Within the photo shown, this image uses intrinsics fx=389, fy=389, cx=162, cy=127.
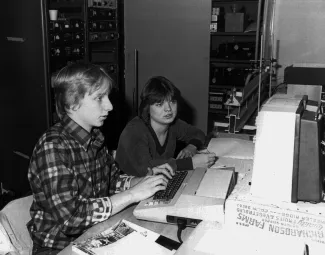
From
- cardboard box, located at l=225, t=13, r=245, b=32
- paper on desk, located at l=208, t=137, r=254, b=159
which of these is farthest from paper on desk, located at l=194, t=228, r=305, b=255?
cardboard box, located at l=225, t=13, r=245, b=32

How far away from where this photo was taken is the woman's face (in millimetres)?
2061

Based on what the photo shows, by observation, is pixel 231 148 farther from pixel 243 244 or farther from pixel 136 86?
pixel 136 86

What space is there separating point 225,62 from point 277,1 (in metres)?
0.81

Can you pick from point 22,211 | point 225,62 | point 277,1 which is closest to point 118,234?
point 22,211

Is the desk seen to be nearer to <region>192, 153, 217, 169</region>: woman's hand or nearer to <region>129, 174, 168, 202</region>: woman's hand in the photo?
<region>129, 174, 168, 202</region>: woman's hand

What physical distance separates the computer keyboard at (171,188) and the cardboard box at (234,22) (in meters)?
2.65

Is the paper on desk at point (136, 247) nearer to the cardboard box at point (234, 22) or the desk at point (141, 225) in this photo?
the desk at point (141, 225)

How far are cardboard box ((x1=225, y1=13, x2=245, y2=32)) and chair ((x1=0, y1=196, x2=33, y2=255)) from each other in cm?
299

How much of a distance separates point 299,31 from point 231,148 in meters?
2.42

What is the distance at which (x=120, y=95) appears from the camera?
397 cm

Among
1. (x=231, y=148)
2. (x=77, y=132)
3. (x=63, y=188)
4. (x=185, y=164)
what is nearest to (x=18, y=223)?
(x=63, y=188)

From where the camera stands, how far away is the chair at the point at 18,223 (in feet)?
4.24

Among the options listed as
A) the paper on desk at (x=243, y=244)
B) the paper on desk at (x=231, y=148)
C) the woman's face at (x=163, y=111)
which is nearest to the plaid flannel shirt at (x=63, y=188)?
the paper on desk at (x=243, y=244)

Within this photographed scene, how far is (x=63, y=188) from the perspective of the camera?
1261mm
